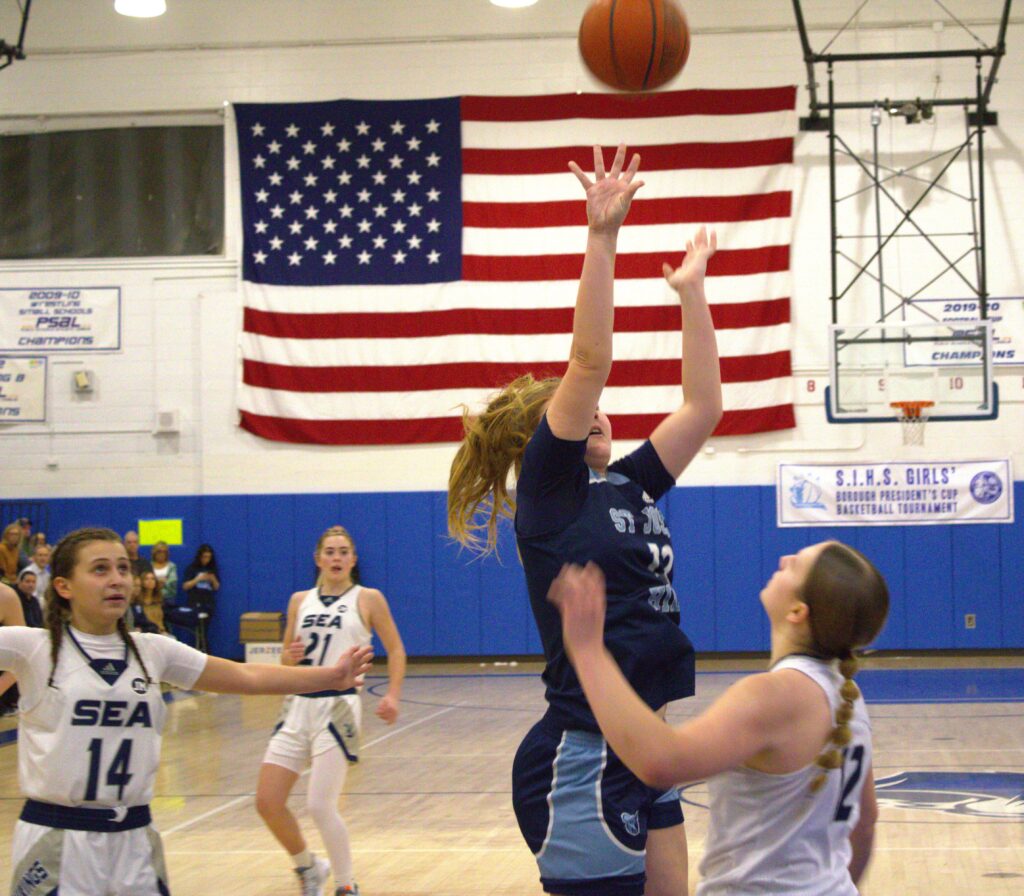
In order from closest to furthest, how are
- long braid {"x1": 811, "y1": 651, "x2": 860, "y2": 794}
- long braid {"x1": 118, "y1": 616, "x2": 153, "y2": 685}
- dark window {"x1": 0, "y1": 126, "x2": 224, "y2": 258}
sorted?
long braid {"x1": 811, "y1": 651, "x2": 860, "y2": 794} < long braid {"x1": 118, "y1": 616, "x2": 153, "y2": 685} < dark window {"x1": 0, "y1": 126, "x2": 224, "y2": 258}

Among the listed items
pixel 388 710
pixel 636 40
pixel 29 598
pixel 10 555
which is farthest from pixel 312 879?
pixel 10 555

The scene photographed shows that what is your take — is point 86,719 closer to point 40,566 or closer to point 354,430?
point 40,566

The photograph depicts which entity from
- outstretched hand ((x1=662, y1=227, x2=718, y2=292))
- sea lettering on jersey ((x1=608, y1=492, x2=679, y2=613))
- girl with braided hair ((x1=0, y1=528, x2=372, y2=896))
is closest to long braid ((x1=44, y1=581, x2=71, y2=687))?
girl with braided hair ((x1=0, y1=528, x2=372, y2=896))

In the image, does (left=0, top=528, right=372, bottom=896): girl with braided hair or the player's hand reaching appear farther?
the player's hand reaching

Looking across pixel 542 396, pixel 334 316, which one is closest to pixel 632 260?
pixel 334 316

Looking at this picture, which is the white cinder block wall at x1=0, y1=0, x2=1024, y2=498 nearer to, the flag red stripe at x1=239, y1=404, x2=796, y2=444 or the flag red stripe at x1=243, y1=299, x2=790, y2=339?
the flag red stripe at x1=239, y1=404, x2=796, y2=444

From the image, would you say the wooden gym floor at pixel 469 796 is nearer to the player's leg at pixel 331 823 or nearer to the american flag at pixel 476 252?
the player's leg at pixel 331 823

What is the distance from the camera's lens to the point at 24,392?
15.6m

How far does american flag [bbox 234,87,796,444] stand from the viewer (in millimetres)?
→ 14695

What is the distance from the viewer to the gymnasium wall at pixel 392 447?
1470 cm

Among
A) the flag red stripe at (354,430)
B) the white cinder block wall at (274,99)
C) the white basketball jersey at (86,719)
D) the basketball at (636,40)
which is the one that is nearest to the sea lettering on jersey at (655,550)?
the white basketball jersey at (86,719)

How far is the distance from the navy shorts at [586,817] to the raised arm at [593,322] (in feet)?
2.10

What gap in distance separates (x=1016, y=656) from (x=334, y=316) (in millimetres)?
8832

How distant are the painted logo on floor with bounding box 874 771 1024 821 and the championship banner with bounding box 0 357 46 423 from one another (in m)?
11.5
